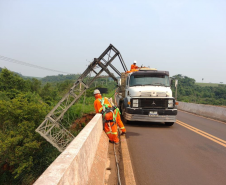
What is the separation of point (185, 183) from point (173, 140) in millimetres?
3155

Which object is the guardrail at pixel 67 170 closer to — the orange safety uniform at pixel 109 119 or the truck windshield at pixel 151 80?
the orange safety uniform at pixel 109 119

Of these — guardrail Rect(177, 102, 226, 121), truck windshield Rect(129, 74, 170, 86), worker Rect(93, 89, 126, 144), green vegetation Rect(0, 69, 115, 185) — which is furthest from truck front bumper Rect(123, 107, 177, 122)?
green vegetation Rect(0, 69, 115, 185)

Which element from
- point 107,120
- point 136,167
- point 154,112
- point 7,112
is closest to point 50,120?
point 7,112

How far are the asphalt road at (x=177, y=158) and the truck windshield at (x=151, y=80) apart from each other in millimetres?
2713

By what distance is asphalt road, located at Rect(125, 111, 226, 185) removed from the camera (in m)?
3.92

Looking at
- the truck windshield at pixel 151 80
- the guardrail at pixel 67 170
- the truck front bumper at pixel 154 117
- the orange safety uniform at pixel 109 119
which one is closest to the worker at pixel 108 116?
the orange safety uniform at pixel 109 119

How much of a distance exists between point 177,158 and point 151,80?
5036 millimetres

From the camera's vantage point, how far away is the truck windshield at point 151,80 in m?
9.41

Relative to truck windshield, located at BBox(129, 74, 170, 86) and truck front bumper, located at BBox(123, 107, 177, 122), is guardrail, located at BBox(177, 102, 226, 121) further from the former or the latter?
truck front bumper, located at BBox(123, 107, 177, 122)

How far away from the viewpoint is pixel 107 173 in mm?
4008

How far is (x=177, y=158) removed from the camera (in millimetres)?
5012

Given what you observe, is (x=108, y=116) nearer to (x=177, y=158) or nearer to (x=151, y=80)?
(x=177, y=158)

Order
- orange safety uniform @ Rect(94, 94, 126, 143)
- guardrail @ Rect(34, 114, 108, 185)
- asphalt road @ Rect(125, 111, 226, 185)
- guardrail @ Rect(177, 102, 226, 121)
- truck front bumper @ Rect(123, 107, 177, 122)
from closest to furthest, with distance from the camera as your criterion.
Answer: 1. guardrail @ Rect(34, 114, 108, 185)
2. asphalt road @ Rect(125, 111, 226, 185)
3. orange safety uniform @ Rect(94, 94, 126, 143)
4. truck front bumper @ Rect(123, 107, 177, 122)
5. guardrail @ Rect(177, 102, 226, 121)

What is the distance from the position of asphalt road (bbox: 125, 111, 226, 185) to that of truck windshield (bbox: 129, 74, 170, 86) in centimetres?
271
